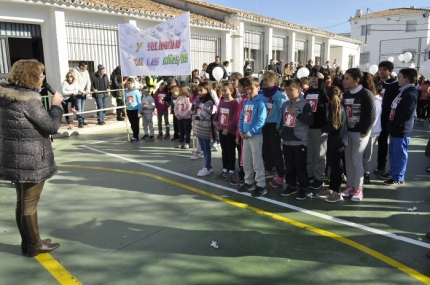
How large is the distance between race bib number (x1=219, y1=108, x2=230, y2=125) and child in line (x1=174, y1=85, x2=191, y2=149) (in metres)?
2.30

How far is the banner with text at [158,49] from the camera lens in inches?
294

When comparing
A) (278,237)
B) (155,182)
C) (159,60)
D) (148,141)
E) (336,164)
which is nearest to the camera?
(278,237)

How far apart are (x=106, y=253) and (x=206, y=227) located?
1153 millimetres

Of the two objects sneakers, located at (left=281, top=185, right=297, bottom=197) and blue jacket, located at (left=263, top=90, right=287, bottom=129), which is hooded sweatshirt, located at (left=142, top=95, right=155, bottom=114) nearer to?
blue jacket, located at (left=263, top=90, right=287, bottom=129)

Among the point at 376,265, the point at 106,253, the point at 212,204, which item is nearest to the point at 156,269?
the point at 106,253

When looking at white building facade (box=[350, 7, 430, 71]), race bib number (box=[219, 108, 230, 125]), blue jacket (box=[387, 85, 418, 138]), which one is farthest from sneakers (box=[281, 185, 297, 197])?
→ white building facade (box=[350, 7, 430, 71])

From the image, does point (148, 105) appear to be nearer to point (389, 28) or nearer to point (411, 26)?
point (411, 26)

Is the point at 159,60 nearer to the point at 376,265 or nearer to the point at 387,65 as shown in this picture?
the point at 387,65

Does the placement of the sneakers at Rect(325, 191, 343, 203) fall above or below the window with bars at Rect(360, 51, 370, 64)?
below

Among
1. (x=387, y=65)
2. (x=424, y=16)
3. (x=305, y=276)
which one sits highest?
(x=424, y=16)

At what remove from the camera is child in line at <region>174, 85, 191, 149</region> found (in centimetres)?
805

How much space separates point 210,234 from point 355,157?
2351 millimetres

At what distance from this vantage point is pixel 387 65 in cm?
602

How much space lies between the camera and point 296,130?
4.86 meters
